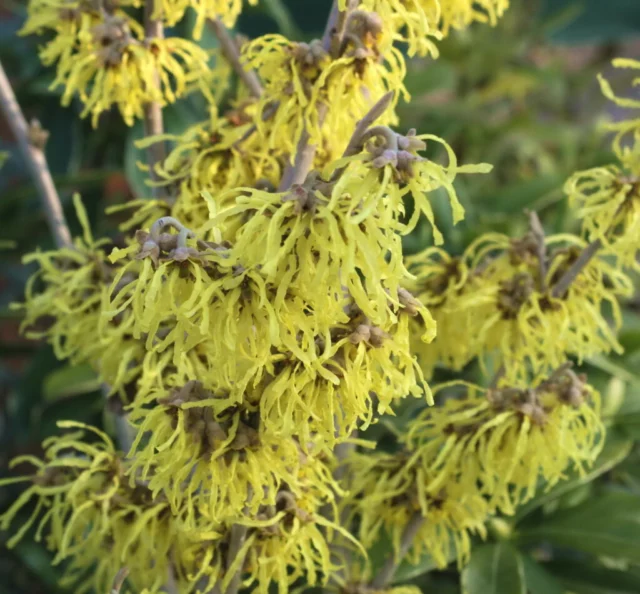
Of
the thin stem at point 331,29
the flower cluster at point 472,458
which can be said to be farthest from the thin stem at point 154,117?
the flower cluster at point 472,458

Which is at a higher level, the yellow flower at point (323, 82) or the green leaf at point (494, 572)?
the yellow flower at point (323, 82)

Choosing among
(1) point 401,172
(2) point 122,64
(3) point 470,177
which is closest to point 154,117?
(2) point 122,64

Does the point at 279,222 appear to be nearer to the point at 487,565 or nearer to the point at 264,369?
the point at 264,369

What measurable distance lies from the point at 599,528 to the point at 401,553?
27cm

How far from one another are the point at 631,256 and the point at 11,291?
1.23 m

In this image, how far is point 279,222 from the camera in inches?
13.1

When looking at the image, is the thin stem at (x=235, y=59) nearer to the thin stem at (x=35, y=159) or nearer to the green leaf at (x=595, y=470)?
the thin stem at (x=35, y=159)

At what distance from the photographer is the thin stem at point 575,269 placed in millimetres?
491

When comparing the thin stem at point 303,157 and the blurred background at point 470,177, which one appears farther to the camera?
the blurred background at point 470,177

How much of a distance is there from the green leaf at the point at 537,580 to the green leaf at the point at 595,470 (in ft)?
0.15

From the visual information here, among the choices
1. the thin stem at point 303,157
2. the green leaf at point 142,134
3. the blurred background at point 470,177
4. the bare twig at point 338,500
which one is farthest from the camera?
the green leaf at point 142,134

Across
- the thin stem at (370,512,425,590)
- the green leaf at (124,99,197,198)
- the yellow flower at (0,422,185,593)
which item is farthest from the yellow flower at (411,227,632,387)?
the green leaf at (124,99,197,198)

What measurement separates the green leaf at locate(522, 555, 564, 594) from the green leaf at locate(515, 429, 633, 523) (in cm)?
5

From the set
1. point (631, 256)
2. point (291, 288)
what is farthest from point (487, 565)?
point (291, 288)
